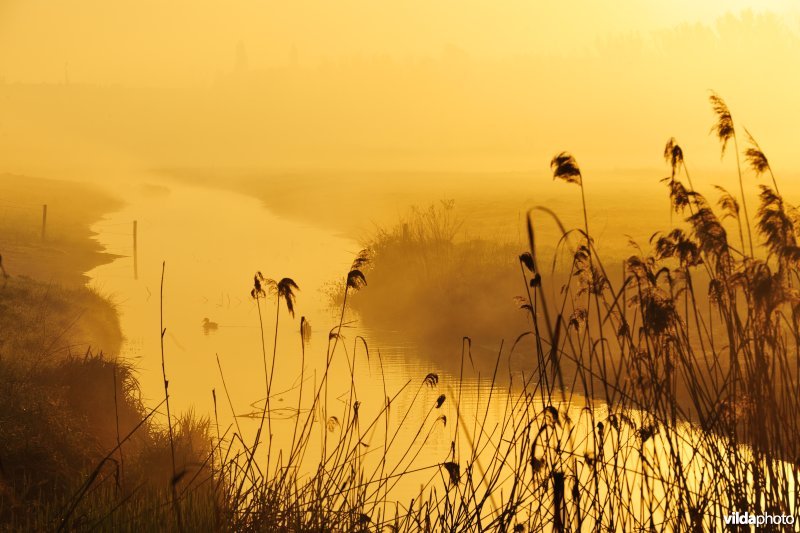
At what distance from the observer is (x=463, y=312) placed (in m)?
26.6

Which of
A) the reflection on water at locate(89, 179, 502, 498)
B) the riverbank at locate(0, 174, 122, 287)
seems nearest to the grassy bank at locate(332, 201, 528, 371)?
the reflection on water at locate(89, 179, 502, 498)

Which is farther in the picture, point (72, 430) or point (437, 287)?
point (437, 287)

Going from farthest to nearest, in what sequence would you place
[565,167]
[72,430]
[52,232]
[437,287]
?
[52,232] → [437,287] → [72,430] → [565,167]

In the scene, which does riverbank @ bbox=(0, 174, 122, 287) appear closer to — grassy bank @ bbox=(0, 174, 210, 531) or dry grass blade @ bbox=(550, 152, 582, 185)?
grassy bank @ bbox=(0, 174, 210, 531)

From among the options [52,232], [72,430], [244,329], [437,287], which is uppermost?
[52,232]

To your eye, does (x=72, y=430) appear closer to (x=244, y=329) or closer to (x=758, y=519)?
(x=758, y=519)

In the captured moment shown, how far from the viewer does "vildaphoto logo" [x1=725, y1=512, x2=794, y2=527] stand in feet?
14.2

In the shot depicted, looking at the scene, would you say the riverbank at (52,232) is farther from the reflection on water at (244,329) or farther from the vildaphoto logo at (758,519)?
the vildaphoto logo at (758,519)

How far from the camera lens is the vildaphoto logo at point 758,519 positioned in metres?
4.33

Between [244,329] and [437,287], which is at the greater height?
[437,287]

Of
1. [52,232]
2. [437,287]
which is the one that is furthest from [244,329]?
[52,232]

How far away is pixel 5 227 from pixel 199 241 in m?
15.0

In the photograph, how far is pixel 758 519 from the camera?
14.4 ft

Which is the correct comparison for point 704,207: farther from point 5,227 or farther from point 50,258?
point 5,227
